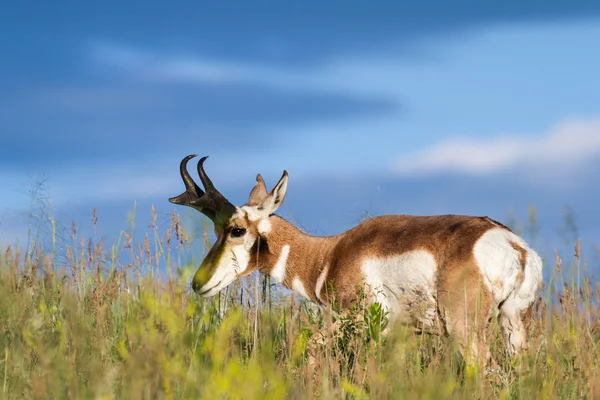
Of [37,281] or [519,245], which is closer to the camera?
[519,245]

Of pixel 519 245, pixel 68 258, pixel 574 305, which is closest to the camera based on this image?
pixel 519 245

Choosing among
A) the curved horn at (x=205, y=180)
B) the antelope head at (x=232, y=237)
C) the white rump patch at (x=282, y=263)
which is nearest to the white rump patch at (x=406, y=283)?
the white rump patch at (x=282, y=263)

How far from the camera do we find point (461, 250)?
21.3 ft

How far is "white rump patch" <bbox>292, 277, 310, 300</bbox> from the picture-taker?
27.0 ft

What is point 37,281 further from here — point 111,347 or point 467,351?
point 467,351

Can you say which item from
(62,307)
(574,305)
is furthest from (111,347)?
(574,305)

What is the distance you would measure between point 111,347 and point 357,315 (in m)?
2.08

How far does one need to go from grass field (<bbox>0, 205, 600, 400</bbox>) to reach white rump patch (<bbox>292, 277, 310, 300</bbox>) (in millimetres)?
137

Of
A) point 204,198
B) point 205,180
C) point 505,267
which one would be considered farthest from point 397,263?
point 205,180

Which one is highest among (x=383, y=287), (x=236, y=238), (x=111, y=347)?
(x=236, y=238)

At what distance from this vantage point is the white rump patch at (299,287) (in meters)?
8.23

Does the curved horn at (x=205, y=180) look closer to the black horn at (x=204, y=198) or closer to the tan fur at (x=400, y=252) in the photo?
the black horn at (x=204, y=198)

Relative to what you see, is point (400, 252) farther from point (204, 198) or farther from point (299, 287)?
point (204, 198)

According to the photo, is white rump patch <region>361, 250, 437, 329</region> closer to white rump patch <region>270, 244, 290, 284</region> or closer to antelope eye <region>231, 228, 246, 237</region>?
white rump patch <region>270, 244, 290, 284</region>
